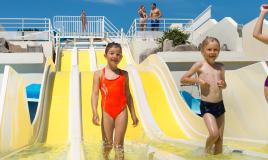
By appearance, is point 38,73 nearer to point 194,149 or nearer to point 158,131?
point 158,131

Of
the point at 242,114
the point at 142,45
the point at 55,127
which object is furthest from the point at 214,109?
the point at 142,45

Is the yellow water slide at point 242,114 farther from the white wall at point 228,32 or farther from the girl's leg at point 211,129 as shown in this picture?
the white wall at point 228,32

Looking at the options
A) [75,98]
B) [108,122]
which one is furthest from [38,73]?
[108,122]

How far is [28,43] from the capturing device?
18.3 metres

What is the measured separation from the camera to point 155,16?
20.1 m

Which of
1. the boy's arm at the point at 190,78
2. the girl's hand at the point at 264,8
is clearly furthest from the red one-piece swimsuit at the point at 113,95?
the girl's hand at the point at 264,8

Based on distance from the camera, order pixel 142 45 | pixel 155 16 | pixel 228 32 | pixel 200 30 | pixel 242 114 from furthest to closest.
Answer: pixel 155 16 → pixel 200 30 → pixel 142 45 → pixel 228 32 → pixel 242 114

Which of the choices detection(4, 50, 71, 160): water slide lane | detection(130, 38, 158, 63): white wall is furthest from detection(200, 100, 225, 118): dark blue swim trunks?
detection(130, 38, 158, 63): white wall

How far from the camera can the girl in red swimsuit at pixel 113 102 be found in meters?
5.05

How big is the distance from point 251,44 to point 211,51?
8619 millimetres

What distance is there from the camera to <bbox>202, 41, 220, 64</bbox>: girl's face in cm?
533

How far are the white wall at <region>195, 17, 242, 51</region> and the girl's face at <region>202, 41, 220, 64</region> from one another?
958 cm

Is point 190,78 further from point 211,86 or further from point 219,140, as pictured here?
point 219,140

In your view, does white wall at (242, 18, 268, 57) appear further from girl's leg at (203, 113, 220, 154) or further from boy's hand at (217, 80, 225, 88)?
girl's leg at (203, 113, 220, 154)
